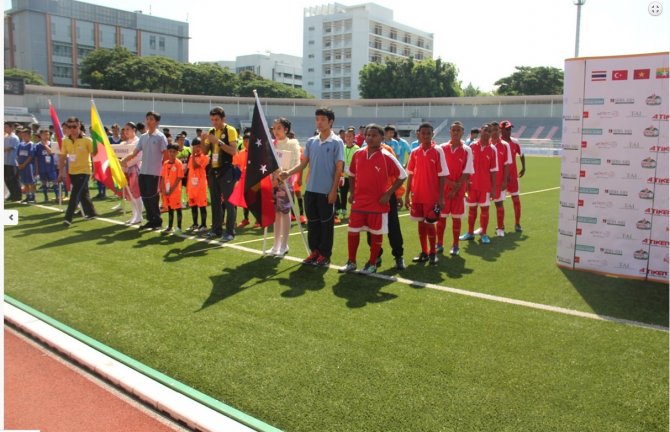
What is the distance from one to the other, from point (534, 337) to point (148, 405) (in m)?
3.28

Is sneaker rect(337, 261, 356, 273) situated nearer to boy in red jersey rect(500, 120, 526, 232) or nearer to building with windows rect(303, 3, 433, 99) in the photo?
boy in red jersey rect(500, 120, 526, 232)

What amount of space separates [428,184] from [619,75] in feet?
8.79

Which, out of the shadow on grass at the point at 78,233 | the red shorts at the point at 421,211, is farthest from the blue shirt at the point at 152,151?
the red shorts at the point at 421,211

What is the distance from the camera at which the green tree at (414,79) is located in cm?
7612

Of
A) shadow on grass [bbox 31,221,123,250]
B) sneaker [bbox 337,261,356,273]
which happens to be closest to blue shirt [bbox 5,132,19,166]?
shadow on grass [bbox 31,221,123,250]

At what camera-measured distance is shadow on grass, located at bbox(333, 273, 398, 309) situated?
19.7 feet

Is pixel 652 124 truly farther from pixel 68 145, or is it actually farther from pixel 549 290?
pixel 68 145

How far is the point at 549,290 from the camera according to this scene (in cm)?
646

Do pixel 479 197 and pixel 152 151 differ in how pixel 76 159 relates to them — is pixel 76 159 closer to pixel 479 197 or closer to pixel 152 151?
pixel 152 151

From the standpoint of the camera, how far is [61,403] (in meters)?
3.83

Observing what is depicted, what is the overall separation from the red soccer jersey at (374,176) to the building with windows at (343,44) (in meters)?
99.7

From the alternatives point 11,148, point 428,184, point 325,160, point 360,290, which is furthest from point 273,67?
point 360,290

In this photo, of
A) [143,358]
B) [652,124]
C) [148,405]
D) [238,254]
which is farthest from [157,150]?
[652,124]

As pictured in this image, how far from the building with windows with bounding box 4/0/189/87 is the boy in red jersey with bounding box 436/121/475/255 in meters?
94.4
